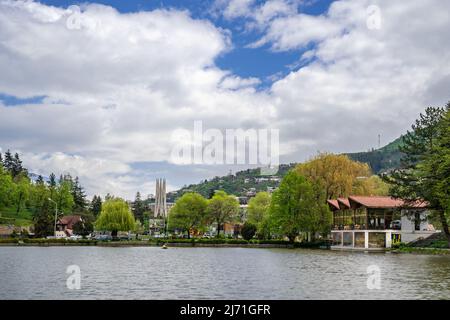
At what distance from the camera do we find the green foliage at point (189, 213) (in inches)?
4360

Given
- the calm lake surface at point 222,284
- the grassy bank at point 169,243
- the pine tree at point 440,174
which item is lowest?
the grassy bank at point 169,243

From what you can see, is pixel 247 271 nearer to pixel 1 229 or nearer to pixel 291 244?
pixel 291 244

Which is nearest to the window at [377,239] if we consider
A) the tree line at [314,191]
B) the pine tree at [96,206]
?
the tree line at [314,191]

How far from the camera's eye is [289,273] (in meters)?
35.3

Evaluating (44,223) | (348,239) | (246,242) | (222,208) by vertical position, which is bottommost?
(246,242)

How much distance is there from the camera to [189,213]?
110562mm

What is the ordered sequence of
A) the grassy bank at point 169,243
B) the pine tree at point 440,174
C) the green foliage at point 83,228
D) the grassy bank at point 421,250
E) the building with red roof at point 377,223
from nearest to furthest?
the pine tree at point 440,174, the grassy bank at point 421,250, the building with red roof at point 377,223, the grassy bank at point 169,243, the green foliage at point 83,228

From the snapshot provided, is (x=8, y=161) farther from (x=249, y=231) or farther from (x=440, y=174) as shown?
A: (x=440, y=174)

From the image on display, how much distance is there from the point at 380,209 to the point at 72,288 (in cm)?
6366

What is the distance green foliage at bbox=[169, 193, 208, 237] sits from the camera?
4360 inches

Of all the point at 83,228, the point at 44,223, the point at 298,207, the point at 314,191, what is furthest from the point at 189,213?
the point at 83,228

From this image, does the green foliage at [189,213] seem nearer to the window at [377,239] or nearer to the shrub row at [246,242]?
the shrub row at [246,242]
